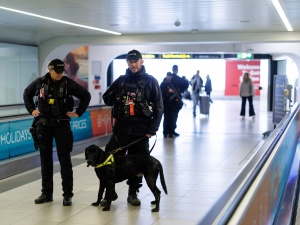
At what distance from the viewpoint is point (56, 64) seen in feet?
21.4

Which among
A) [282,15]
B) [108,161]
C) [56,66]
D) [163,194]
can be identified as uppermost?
[282,15]

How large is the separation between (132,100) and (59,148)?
1076mm

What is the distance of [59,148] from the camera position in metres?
6.68

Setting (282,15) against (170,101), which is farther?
(170,101)

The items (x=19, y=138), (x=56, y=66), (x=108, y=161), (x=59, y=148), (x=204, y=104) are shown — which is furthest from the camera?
(x=204, y=104)

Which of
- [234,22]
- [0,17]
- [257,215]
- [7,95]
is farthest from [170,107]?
[257,215]

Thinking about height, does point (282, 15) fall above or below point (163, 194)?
above

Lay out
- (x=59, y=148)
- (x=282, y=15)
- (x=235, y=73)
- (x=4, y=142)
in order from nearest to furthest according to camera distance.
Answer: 1. (x=59, y=148)
2. (x=4, y=142)
3. (x=282, y=15)
4. (x=235, y=73)

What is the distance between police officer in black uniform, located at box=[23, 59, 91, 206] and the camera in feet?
21.7

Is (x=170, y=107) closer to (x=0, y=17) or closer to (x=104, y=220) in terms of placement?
(x=0, y=17)

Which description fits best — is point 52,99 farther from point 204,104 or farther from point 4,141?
point 204,104

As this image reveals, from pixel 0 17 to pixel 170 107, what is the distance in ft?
15.7

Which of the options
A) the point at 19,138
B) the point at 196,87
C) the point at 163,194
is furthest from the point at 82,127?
the point at 196,87

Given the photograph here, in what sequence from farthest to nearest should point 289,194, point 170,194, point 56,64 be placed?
point 289,194 < point 170,194 < point 56,64
